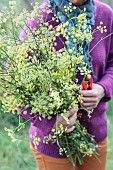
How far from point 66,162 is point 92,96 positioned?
14.1 inches

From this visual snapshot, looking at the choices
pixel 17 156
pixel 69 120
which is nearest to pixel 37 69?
pixel 69 120

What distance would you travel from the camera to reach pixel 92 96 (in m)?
1.88

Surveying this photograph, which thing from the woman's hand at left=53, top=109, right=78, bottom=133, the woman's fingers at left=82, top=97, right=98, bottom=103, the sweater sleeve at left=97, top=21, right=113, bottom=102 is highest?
the sweater sleeve at left=97, top=21, right=113, bottom=102

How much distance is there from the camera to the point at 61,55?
164 centimetres

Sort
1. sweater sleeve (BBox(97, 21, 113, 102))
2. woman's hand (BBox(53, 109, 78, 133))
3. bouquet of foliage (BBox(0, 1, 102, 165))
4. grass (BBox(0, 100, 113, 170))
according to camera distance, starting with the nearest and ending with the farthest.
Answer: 1. bouquet of foliage (BBox(0, 1, 102, 165))
2. woman's hand (BBox(53, 109, 78, 133))
3. sweater sleeve (BBox(97, 21, 113, 102))
4. grass (BBox(0, 100, 113, 170))

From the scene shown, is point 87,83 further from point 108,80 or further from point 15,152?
point 15,152

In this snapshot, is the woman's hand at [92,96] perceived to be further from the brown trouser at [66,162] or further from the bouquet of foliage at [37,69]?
the brown trouser at [66,162]

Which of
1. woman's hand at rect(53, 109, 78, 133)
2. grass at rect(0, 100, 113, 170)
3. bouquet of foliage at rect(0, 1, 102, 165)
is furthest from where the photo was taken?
grass at rect(0, 100, 113, 170)

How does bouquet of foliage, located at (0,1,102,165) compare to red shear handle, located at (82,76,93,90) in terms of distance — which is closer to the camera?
bouquet of foliage, located at (0,1,102,165)

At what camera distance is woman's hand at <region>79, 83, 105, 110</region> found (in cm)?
185

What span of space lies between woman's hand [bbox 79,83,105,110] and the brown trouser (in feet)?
0.94

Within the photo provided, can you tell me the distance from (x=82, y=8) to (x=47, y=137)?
1.94 ft

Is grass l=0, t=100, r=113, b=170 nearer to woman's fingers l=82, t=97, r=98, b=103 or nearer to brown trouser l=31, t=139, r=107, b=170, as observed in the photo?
brown trouser l=31, t=139, r=107, b=170

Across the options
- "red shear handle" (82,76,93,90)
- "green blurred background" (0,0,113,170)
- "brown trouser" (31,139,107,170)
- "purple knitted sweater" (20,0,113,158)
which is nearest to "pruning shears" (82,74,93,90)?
"red shear handle" (82,76,93,90)
